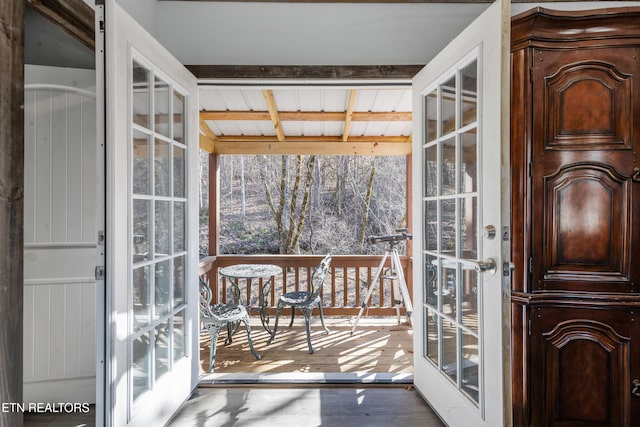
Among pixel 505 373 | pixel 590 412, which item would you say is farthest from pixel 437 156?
pixel 590 412

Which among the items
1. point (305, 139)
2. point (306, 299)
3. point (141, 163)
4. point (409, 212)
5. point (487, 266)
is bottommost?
point (306, 299)

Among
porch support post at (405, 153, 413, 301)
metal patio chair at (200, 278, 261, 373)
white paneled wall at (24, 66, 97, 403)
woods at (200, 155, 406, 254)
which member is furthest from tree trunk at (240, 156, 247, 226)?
white paneled wall at (24, 66, 97, 403)

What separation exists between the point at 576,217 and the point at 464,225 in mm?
553

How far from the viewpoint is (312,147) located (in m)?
4.31

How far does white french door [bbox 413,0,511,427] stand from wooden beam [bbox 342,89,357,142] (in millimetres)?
918

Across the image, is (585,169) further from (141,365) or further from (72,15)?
(72,15)

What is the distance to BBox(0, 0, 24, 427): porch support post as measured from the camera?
48.3 inches

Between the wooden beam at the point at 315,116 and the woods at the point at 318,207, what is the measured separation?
4435mm

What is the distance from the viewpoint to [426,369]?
84.6 inches

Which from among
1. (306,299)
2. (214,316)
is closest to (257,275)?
(306,299)

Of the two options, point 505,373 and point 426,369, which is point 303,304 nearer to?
point 426,369

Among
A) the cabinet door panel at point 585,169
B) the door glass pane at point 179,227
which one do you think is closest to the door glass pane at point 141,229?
the door glass pane at point 179,227

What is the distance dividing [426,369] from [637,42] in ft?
6.62

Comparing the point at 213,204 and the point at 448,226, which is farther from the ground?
the point at 213,204
